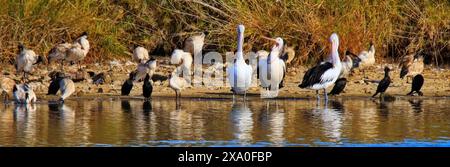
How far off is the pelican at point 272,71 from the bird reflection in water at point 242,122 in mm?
956

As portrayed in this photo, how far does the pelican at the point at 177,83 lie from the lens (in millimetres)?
17766

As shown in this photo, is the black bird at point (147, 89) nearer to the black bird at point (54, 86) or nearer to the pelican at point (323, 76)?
the black bird at point (54, 86)

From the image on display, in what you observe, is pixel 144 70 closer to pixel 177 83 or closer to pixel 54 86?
pixel 177 83

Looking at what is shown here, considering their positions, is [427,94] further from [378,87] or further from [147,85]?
[147,85]

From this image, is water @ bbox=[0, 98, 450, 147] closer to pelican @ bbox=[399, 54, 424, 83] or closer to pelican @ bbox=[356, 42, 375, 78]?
pelican @ bbox=[399, 54, 424, 83]

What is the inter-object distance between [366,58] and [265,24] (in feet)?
5.96

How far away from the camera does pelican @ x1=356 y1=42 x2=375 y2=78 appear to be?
780 inches

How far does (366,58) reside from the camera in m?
19.9

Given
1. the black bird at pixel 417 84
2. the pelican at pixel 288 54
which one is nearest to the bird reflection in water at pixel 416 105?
the black bird at pixel 417 84

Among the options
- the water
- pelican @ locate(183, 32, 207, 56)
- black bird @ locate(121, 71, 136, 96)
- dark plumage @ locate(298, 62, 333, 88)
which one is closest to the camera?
the water

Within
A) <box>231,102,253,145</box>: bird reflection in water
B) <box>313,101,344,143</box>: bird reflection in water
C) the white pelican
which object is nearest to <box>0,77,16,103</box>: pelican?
the white pelican

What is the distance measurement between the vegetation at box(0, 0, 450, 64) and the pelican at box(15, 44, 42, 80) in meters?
0.74
